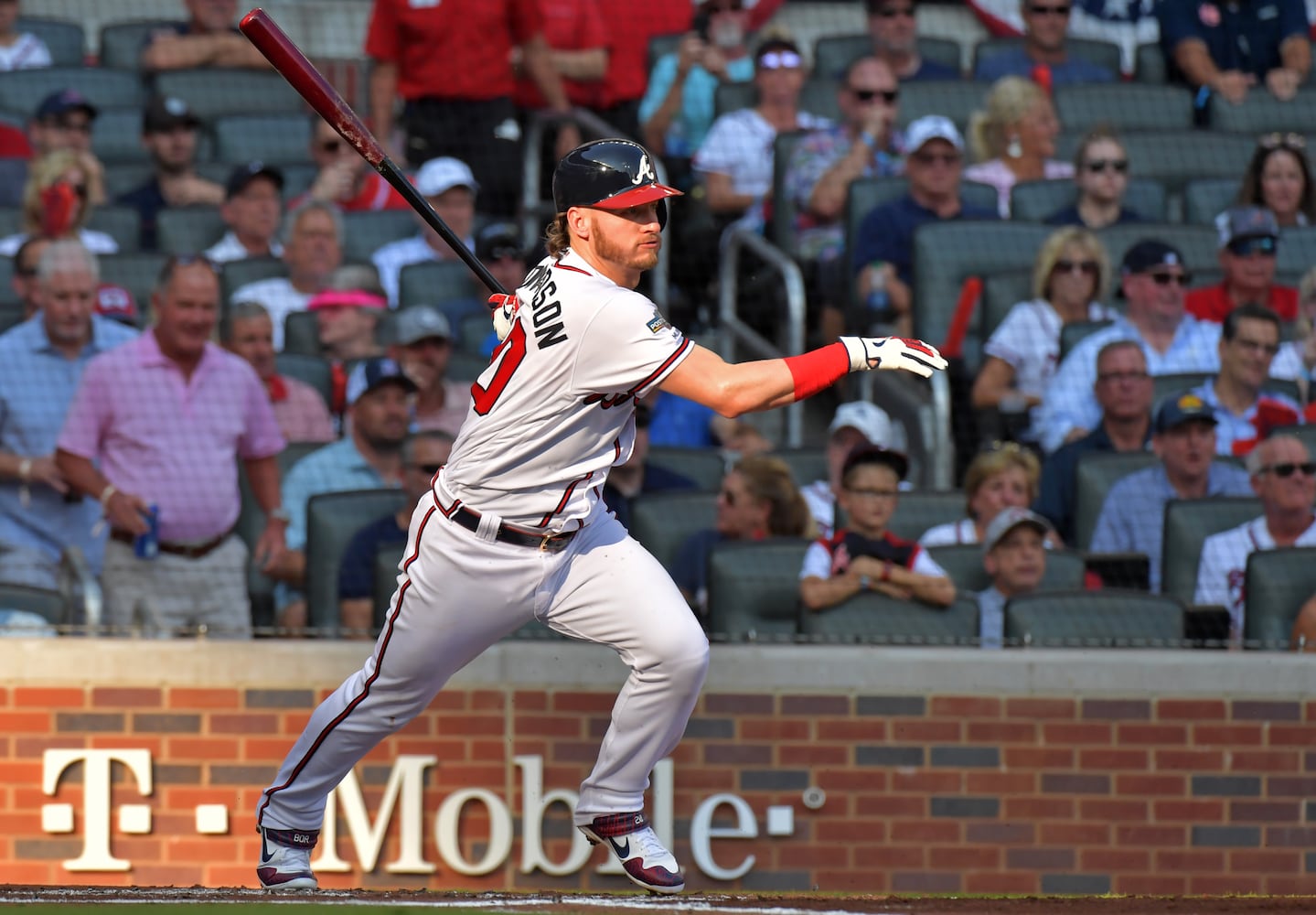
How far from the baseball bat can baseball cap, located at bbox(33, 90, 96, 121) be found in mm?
3366

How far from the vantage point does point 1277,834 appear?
5.30 m

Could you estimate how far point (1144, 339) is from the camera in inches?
255

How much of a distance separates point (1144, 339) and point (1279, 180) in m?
1.35

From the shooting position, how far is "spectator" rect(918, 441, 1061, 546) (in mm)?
5637

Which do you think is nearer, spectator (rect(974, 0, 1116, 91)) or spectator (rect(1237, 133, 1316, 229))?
spectator (rect(1237, 133, 1316, 229))

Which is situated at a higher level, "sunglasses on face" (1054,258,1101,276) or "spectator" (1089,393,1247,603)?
"sunglasses on face" (1054,258,1101,276)

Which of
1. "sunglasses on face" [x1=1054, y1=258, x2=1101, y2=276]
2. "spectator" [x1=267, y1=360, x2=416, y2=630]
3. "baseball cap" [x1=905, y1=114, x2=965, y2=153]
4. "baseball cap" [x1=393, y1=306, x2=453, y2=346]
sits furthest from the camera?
"baseball cap" [x1=905, y1=114, x2=965, y2=153]

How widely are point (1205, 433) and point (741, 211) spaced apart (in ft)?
7.98

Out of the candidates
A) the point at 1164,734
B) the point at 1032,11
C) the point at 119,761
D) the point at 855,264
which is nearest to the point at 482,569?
the point at 119,761

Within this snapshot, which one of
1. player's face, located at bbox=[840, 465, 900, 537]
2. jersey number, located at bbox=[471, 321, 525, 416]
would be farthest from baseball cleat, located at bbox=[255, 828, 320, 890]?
player's face, located at bbox=[840, 465, 900, 537]

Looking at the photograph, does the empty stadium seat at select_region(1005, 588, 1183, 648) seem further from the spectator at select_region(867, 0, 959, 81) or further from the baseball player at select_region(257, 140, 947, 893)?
the spectator at select_region(867, 0, 959, 81)

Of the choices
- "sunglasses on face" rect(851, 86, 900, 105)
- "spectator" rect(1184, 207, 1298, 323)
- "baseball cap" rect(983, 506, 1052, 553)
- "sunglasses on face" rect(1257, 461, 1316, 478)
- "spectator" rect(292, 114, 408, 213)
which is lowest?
"baseball cap" rect(983, 506, 1052, 553)

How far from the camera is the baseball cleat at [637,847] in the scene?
153 inches

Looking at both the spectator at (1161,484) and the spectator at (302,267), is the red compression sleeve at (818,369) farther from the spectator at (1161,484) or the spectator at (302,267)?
the spectator at (302,267)
